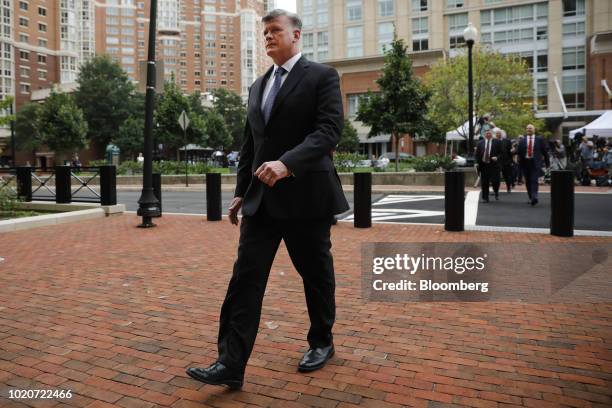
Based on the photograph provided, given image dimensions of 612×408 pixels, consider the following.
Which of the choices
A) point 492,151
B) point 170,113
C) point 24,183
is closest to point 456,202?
point 492,151

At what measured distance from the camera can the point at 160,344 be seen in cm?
352

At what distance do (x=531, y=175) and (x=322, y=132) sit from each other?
36.3ft

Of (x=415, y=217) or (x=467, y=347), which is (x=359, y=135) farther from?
(x=467, y=347)

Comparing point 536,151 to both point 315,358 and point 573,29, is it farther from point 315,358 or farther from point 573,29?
point 573,29

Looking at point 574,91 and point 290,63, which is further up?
point 574,91

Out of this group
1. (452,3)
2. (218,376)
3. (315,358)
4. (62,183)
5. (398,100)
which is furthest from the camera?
(452,3)

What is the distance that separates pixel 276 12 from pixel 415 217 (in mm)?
8478

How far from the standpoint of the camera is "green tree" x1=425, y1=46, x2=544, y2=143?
1394 inches

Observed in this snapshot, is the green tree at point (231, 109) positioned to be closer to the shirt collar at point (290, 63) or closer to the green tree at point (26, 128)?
the green tree at point (26, 128)

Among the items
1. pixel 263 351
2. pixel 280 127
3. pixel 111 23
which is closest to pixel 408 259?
pixel 263 351

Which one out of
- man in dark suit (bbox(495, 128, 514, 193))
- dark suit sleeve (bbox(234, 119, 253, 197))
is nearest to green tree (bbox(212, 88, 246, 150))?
man in dark suit (bbox(495, 128, 514, 193))

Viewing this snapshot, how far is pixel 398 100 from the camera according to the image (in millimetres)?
23812

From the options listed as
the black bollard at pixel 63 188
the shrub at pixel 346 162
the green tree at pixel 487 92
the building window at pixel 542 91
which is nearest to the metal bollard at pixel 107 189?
the black bollard at pixel 63 188

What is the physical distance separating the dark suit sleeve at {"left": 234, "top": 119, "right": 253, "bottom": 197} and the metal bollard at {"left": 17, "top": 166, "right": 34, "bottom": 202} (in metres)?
11.9
